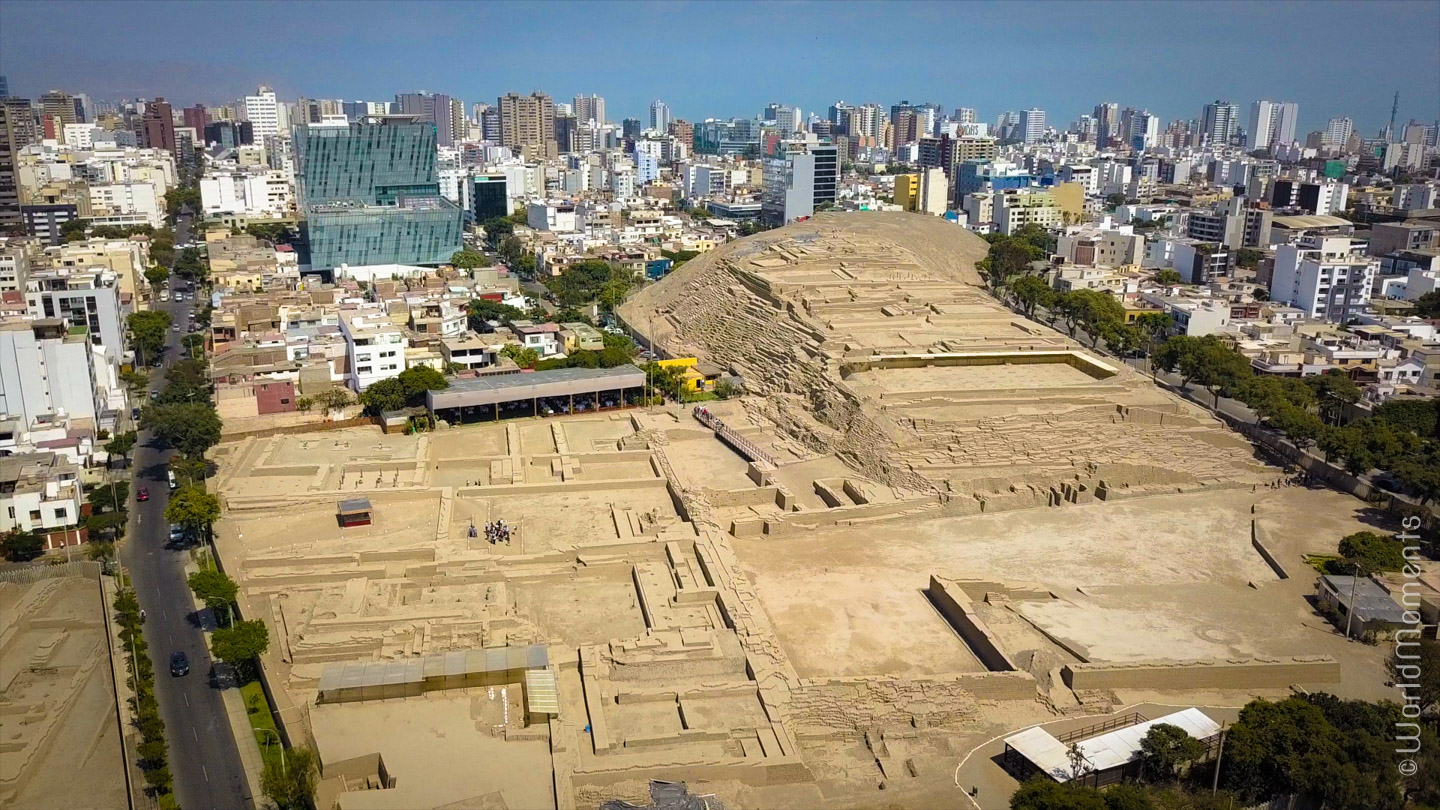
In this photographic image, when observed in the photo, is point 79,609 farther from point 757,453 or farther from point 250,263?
point 250,263

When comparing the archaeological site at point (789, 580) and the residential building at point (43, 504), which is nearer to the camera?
the archaeological site at point (789, 580)

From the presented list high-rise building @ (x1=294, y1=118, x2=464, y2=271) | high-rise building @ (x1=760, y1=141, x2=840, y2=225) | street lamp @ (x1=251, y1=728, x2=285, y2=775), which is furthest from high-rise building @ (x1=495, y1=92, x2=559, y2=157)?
street lamp @ (x1=251, y1=728, x2=285, y2=775)

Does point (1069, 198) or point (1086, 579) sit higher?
point (1069, 198)

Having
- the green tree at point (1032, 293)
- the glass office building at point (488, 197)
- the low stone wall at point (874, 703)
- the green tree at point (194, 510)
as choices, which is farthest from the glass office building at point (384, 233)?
the low stone wall at point (874, 703)

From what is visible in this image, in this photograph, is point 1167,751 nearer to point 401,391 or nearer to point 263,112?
point 401,391

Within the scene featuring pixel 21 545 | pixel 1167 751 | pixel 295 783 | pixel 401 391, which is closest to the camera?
pixel 295 783

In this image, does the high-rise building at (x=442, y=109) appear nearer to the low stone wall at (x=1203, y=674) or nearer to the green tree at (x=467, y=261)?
the green tree at (x=467, y=261)

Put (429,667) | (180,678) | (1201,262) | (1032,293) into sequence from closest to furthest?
(429,667) → (180,678) → (1032,293) → (1201,262)

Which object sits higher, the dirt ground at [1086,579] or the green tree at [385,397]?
the green tree at [385,397]

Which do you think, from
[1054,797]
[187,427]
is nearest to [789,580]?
[1054,797]
